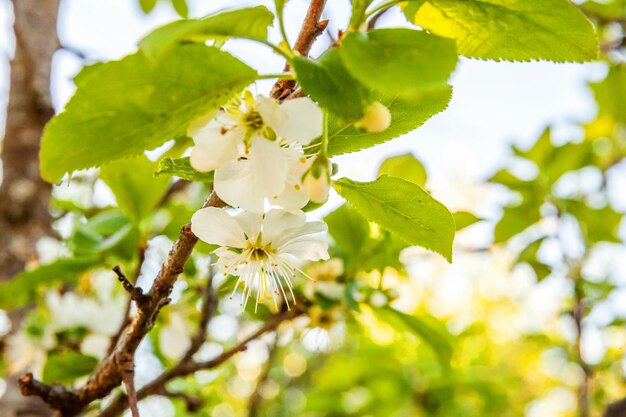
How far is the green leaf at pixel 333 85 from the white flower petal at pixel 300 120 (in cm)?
3

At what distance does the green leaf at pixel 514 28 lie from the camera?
560mm

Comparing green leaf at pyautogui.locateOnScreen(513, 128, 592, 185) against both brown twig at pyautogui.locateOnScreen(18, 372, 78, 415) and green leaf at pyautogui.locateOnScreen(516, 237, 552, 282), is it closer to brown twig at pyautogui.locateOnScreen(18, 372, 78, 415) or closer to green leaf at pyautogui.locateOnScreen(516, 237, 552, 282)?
green leaf at pyautogui.locateOnScreen(516, 237, 552, 282)

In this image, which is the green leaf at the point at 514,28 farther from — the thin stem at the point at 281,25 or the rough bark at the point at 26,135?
the rough bark at the point at 26,135

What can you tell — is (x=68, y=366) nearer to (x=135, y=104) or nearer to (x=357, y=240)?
(x=357, y=240)

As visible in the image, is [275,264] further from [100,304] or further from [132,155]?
[100,304]

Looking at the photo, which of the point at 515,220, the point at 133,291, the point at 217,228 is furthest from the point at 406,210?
the point at 515,220

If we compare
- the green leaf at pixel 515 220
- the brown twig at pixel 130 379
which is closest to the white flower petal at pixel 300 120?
the brown twig at pixel 130 379

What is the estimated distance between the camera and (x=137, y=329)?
2.37ft

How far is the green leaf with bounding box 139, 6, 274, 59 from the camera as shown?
1.50ft

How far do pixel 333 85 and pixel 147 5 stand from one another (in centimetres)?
165

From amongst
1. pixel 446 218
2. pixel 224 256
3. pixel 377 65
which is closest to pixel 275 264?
pixel 224 256

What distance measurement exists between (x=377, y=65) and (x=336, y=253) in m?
0.65

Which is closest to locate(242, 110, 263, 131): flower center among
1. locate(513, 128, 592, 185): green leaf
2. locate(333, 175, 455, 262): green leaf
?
locate(333, 175, 455, 262): green leaf

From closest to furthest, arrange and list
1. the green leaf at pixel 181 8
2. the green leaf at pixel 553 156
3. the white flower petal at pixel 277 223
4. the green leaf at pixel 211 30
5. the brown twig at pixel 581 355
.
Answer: the green leaf at pixel 211 30
the white flower petal at pixel 277 223
the brown twig at pixel 581 355
the green leaf at pixel 553 156
the green leaf at pixel 181 8
